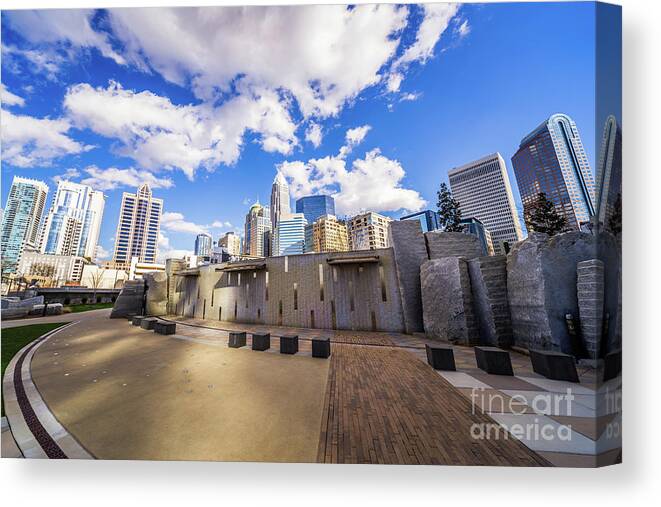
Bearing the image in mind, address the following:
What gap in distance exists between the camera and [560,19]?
12.7ft

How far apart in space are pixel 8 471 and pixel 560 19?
1161 centimetres

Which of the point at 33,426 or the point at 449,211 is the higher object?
the point at 449,211

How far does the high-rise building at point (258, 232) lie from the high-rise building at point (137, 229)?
44826 mm

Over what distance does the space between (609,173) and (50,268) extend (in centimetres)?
10580

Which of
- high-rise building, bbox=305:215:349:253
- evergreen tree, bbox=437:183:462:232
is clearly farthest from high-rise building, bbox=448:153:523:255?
evergreen tree, bbox=437:183:462:232

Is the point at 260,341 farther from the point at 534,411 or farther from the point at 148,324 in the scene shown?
the point at 148,324

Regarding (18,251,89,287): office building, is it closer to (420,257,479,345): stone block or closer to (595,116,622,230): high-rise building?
(420,257,479,345): stone block

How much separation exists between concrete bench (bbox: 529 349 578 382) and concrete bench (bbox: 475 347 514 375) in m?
0.63

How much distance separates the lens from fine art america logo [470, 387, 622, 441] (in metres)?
3.22

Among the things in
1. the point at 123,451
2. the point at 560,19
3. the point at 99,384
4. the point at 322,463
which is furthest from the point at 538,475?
the point at 99,384

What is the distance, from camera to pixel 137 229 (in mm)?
102625

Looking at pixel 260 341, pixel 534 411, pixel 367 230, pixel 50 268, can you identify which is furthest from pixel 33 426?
pixel 50 268

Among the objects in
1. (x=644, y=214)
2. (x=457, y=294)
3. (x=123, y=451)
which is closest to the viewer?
(x=123, y=451)

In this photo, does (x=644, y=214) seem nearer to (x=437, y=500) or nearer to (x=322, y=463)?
(x=437, y=500)
